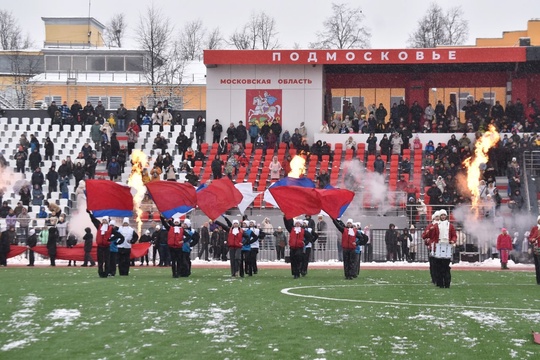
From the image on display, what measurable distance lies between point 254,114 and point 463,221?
1423 cm

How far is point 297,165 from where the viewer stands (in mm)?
43188

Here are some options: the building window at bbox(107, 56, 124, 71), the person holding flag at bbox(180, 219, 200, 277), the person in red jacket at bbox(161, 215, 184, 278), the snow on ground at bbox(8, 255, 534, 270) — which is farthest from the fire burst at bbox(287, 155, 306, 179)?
the building window at bbox(107, 56, 124, 71)

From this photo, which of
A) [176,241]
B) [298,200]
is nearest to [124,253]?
[176,241]

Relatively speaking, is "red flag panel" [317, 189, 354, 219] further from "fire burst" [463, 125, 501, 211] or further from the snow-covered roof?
the snow-covered roof

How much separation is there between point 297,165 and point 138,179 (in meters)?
6.30

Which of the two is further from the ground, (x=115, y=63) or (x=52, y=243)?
(x=115, y=63)

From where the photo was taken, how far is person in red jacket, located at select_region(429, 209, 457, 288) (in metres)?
23.2

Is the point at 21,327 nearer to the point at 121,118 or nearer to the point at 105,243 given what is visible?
the point at 105,243

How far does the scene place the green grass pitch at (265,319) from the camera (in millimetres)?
14180

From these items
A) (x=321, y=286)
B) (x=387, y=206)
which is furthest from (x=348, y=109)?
(x=321, y=286)

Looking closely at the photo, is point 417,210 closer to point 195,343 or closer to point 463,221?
point 463,221

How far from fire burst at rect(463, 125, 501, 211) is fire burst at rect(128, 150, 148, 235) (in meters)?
12.0

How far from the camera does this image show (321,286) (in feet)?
78.5

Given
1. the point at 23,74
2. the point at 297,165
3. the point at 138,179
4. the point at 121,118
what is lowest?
the point at 138,179
